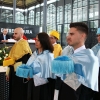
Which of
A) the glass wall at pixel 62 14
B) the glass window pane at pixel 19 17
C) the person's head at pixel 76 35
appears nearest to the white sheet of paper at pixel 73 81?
the person's head at pixel 76 35

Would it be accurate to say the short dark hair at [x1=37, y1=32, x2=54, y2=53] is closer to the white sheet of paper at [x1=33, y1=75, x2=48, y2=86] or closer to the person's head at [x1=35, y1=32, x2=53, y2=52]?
the person's head at [x1=35, y1=32, x2=53, y2=52]

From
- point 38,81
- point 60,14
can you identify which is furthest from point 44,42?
point 60,14

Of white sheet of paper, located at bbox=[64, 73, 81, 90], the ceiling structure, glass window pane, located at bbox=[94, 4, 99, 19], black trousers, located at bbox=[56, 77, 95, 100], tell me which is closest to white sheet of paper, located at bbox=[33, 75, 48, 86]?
black trousers, located at bbox=[56, 77, 95, 100]

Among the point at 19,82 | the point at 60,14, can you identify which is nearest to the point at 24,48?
the point at 19,82

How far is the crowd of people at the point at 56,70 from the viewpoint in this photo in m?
1.32

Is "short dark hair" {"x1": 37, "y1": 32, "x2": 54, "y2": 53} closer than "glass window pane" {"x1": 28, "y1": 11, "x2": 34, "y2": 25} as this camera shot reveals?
Yes

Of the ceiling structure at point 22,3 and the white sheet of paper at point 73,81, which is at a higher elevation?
the ceiling structure at point 22,3

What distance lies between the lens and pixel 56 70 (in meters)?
1.27

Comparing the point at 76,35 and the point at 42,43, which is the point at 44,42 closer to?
the point at 42,43

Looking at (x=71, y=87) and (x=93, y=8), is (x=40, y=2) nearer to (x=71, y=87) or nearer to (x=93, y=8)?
(x=93, y=8)

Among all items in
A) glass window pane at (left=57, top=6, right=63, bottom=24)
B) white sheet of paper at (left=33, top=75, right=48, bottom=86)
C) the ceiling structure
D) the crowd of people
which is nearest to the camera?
the crowd of people

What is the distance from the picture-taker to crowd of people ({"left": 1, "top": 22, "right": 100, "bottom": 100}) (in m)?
1.32

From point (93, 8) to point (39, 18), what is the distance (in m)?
7.45

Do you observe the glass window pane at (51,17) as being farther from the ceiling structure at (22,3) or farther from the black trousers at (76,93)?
the black trousers at (76,93)
